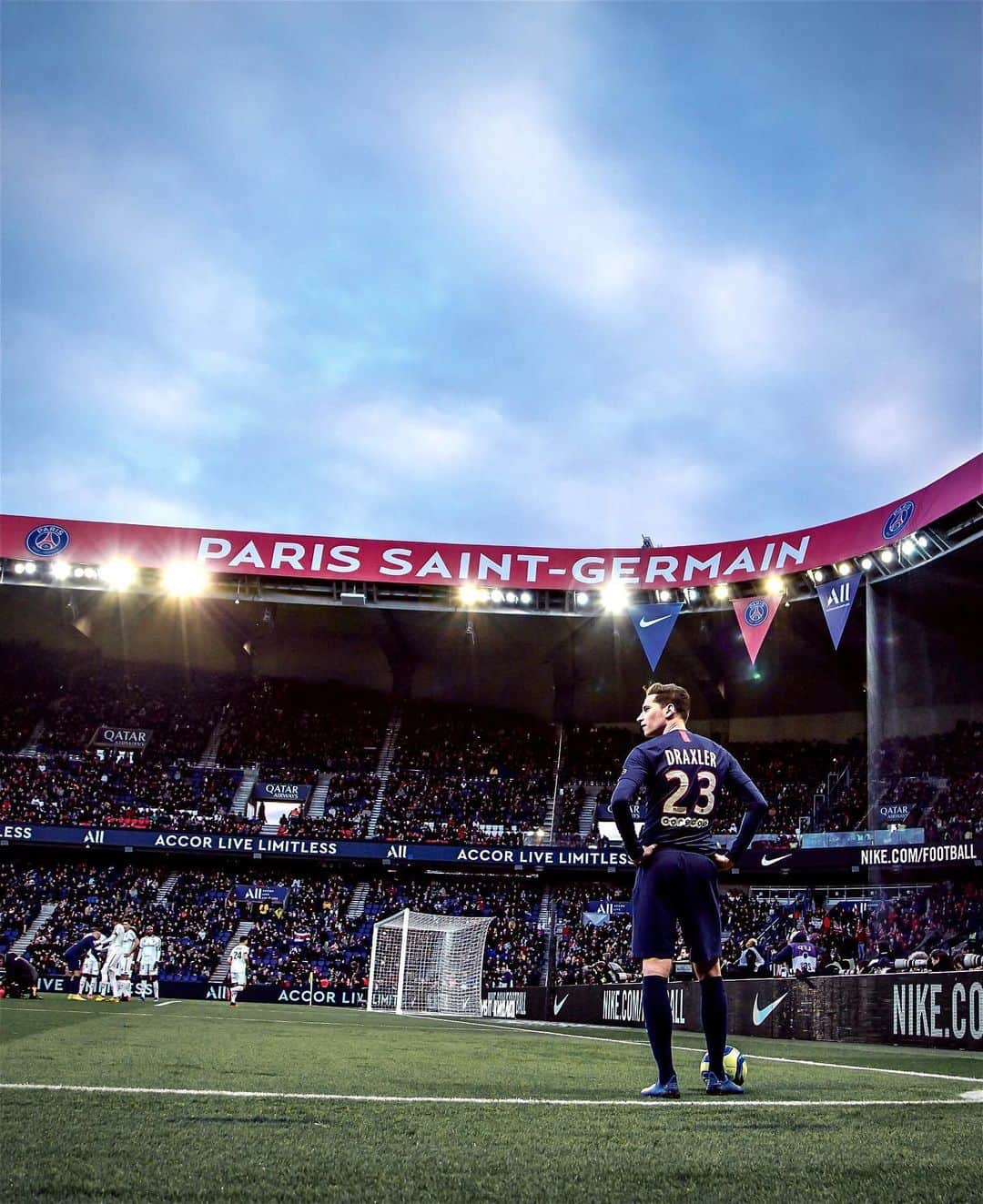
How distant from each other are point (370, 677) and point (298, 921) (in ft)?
35.6

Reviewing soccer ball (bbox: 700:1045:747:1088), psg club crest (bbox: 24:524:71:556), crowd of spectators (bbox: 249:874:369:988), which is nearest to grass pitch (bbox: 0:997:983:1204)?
soccer ball (bbox: 700:1045:747:1088)

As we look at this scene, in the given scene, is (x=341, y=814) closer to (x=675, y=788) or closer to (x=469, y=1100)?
(x=675, y=788)

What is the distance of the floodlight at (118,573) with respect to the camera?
34250mm

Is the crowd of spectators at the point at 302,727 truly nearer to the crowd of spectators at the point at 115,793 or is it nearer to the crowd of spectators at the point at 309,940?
the crowd of spectators at the point at 115,793

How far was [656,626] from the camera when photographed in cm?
3238

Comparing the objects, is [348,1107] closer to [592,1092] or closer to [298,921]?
[592,1092]

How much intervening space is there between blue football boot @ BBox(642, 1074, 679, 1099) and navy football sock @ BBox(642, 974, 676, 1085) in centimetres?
2

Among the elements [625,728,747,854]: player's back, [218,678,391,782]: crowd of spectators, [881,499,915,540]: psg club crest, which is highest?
[881,499,915,540]: psg club crest

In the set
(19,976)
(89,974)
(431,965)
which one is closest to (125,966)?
(89,974)

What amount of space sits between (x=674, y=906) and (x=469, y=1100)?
1394 mm

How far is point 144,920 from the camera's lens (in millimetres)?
35125

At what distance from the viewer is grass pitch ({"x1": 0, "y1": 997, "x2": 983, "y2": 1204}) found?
286cm

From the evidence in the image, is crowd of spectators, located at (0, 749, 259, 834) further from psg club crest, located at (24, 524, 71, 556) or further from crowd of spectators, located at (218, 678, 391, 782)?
psg club crest, located at (24, 524, 71, 556)

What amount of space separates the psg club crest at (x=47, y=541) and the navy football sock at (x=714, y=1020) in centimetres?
3209
